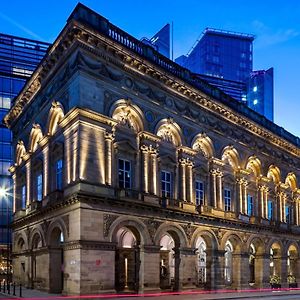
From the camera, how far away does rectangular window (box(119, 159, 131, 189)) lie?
30.4 meters

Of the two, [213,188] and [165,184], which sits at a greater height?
[165,184]

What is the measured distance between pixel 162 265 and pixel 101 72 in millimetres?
16806

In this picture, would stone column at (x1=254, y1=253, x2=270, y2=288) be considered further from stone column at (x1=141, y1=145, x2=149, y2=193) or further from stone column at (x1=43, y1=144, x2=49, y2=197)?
stone column at (x1=43, y1=144, x2=49, y2=197)

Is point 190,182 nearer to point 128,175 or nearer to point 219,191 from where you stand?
point 219,191

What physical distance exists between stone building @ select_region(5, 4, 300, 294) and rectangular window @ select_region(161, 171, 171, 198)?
0.08 m

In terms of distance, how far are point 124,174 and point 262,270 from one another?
19.6 metres

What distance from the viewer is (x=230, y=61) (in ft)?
424

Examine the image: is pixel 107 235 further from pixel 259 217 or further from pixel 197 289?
pixel 259 217

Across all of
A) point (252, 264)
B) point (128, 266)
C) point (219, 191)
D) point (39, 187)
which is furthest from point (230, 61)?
point (128, 266)

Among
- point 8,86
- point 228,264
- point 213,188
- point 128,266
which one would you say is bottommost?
point 228,264

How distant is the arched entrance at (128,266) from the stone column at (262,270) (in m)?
15.3

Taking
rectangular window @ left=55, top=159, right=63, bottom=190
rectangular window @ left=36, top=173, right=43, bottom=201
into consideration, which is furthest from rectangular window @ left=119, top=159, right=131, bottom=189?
rectangular window @ left=36, top=173, right=43, bottom=201

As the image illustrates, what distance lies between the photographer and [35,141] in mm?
37000

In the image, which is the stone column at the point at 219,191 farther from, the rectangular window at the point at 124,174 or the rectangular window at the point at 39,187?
the rectangular window at the point at 39,187
